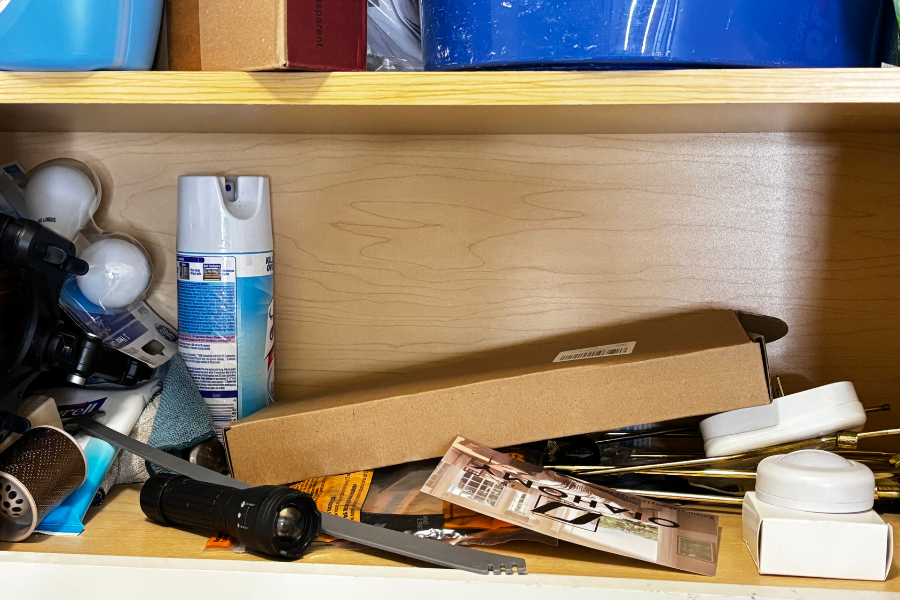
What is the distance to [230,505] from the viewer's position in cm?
57

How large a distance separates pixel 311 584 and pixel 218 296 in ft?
1.16

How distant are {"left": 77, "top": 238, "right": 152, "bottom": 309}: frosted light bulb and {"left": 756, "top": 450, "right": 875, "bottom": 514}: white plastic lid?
63 centimetres

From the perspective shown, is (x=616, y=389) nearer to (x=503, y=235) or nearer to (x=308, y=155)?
(x=503, y=235)

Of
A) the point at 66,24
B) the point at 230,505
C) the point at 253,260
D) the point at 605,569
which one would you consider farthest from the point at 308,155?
the point at 605,569

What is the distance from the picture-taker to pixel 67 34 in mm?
561

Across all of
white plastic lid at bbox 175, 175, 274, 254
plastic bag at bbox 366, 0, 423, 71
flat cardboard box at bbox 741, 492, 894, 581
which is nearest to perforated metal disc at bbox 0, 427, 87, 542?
white plastic lid at bbox 175, 175, 274, 254

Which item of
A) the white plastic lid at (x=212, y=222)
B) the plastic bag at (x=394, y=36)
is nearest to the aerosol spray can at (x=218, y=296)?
the white plastic lid at (x=212, y=222)

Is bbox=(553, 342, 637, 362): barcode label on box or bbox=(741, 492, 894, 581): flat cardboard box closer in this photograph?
bbox=(741, 492, 894, 581): flat cardboard box

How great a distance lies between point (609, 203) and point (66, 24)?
0.55m

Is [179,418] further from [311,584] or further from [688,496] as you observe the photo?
Answer: [688,496]

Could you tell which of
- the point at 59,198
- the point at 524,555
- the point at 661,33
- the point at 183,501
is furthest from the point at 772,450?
the point at 59,198

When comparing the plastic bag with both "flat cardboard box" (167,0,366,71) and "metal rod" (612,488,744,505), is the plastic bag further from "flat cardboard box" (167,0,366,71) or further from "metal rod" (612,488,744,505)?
"metal rod" (612,488,744,505)

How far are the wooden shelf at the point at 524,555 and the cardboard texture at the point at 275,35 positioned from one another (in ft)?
1.19

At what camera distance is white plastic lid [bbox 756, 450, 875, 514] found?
548mm
